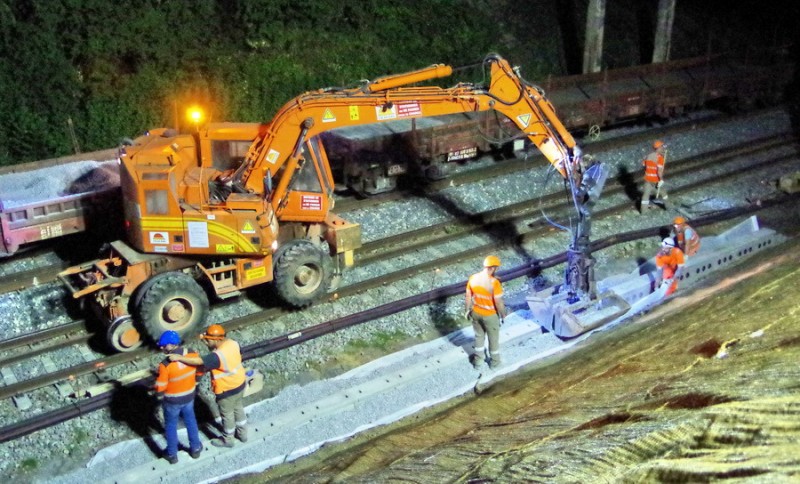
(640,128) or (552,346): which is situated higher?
(640,128)

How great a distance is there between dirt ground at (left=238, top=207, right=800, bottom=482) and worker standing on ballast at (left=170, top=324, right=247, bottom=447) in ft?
8.98

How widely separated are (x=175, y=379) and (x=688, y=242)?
27.5 ft

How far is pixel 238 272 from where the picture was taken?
1130cm

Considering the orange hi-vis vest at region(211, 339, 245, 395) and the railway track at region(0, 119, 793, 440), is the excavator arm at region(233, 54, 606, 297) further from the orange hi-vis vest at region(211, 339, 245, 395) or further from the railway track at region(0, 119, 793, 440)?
the orange hi-vis vest at region(211, 339, 245, 395)

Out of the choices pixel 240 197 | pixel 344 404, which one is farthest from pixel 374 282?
pixel 344 404

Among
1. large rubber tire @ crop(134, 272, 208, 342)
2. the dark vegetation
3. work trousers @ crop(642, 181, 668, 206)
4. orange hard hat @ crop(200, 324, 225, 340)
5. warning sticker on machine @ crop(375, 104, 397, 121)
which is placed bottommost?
large rubber tire @ crop(134, 272, 208, 342)

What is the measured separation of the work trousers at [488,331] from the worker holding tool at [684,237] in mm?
4077

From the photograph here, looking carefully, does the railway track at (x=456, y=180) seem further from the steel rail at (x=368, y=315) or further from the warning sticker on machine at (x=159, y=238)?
the steel rail at (x=368, y=315)

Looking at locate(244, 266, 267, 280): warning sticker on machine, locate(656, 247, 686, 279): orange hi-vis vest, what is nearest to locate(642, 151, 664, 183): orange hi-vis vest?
locate(656, 247, 686, 279): orange hi-vis vest

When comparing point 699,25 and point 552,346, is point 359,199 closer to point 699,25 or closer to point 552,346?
point 552,346

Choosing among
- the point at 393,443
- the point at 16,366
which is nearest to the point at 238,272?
the point at 16,366

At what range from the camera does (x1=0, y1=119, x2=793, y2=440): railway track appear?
10312 mm

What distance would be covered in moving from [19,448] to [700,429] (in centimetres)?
884

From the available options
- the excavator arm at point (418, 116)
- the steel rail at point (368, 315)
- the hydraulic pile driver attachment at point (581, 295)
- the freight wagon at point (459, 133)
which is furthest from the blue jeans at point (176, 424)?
the hydraulic pile driver attachment at point (581, 295)
